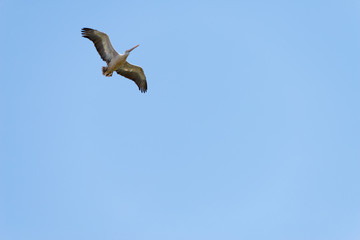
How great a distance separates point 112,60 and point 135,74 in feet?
7.62

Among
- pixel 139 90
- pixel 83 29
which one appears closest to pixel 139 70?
pixel 139 90

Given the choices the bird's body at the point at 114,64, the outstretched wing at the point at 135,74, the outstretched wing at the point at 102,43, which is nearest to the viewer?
the outstretched wing at the point at 102,43

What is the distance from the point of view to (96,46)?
38375 millimetres

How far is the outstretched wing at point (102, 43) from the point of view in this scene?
3762 centimetres

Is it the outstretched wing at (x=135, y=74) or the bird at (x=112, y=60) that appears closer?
the bird at (x=112, y=60)

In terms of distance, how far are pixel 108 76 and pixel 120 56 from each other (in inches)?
59.7

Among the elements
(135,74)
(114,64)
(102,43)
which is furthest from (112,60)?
(135,74)

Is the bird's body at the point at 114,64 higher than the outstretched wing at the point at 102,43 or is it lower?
lower

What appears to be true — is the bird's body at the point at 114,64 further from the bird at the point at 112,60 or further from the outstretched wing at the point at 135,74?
the outstretched wing at the point at 135,74

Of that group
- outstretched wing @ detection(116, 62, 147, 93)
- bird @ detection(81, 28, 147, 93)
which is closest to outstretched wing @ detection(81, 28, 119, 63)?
bird @ detection(81, 28, 147, 93)

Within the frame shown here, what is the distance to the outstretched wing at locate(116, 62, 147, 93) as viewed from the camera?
3984 centimetres

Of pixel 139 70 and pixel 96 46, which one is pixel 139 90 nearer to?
pixel 139 70

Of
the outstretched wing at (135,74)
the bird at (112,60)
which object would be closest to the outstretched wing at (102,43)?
the bird at (112,60)

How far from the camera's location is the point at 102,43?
126 feet
